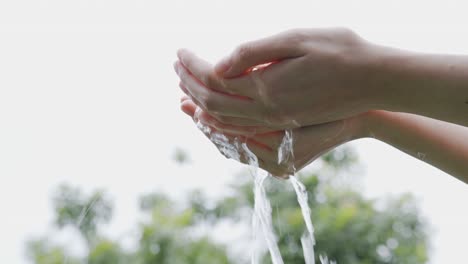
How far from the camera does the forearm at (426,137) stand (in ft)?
2.29

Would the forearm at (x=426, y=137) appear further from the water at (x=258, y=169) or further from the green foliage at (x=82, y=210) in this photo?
the green foliage at (x=82, y=210)

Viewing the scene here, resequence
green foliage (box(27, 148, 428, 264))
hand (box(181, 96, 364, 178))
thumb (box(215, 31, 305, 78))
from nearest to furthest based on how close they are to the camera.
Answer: thumb (box(215, 31, 305, 78))
hand (box(181, 96, 364, 178))
green foliage (box(27, 148, 428, 264))

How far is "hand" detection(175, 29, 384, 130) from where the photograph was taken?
565mm

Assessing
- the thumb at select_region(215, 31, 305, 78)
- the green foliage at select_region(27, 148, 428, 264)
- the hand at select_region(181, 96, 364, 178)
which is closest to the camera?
the thumb at select_region(215, 31, 305, 78)

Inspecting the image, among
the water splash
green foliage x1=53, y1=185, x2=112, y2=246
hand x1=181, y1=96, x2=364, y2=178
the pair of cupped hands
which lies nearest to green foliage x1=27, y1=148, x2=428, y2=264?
green foliage x1=53, y1=185, x2=112, y2=246

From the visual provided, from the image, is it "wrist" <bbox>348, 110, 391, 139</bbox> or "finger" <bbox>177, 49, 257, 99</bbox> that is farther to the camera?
"wrist" <bbox>348, 110, 391, 139</bbox>

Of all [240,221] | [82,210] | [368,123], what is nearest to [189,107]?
[368,123]

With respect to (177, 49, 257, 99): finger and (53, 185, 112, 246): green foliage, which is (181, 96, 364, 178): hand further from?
(53, 185, 112, 246): green foliage

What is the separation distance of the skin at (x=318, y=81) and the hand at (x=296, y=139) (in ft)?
0.08

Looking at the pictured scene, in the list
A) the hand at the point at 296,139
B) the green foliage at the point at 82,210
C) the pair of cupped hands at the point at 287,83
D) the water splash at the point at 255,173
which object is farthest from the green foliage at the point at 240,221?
the pair of cupped hands at the point at 287,83

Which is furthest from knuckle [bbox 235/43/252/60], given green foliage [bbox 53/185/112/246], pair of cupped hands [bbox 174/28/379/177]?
green foliage [bbox 53/185/112/246]

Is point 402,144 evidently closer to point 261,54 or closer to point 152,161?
point 261,54

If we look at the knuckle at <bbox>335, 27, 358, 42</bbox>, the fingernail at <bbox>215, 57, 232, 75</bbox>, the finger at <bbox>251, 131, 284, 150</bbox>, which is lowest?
the finger at <bbox>251, 131, 284, 150</bbox>

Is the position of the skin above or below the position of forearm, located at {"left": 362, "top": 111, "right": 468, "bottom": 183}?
above
